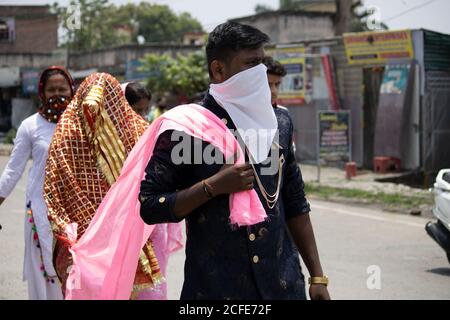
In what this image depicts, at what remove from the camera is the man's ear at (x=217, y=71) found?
2.76 m

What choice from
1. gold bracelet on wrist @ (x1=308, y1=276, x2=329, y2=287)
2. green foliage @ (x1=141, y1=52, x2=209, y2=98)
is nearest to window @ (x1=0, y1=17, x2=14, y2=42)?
green foliage @ (x1=141, y1=52, x2=209, y2=98)

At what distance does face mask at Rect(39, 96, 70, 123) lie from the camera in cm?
496

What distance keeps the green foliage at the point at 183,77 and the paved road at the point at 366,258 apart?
12141mm

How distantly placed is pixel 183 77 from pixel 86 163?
19.1 meters

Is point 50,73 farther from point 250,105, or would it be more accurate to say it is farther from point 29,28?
point 29,28

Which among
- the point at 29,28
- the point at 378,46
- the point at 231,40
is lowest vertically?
the point at 231,40

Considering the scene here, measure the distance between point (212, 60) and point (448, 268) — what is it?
5.66 meters

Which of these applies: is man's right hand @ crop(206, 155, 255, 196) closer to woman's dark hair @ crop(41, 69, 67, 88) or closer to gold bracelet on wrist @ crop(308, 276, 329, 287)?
gold bracelet on wrist @ crop(308, 276, 329, 287)

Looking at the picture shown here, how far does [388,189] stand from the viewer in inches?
556

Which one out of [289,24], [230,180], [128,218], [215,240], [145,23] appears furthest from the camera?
[145,23]

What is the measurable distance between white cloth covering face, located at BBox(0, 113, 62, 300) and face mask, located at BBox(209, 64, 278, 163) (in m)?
2.42

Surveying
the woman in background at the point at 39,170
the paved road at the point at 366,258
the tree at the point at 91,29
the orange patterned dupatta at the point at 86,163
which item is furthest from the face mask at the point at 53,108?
the tree at the point at 91,29

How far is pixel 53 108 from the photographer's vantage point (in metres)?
4.97

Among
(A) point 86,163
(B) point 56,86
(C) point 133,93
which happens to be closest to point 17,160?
(B) point 56,86
